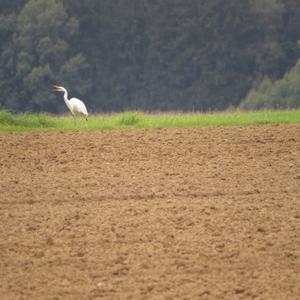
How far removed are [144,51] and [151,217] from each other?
40.1 metres

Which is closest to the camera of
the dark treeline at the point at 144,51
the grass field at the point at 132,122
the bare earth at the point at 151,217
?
the bare earth at the point at 151,217

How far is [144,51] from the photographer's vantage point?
51969 mm

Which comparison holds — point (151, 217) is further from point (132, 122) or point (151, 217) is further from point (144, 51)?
point (144, 51)

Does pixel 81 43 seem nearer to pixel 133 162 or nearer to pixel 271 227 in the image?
pixel 133 162

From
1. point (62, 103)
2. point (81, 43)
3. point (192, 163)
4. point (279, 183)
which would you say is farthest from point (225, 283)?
point (81, 43)

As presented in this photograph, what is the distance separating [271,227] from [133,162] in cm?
507

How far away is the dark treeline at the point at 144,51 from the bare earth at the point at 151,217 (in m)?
30.1

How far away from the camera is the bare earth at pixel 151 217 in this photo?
9797mm

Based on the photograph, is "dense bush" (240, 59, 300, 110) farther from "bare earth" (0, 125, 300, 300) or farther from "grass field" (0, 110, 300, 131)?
"bare earth" (0, 125, 300, 300)

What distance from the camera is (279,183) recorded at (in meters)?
14.5

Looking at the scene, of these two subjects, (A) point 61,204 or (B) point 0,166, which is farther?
(B) point 0,166

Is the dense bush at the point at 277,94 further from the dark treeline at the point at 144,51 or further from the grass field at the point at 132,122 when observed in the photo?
the grass field at the point at 132,122

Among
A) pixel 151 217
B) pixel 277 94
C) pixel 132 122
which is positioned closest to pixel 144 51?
pixel 277 94

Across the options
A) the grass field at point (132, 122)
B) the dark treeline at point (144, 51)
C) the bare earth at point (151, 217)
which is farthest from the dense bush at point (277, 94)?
the bare earth at point (151, 217)
